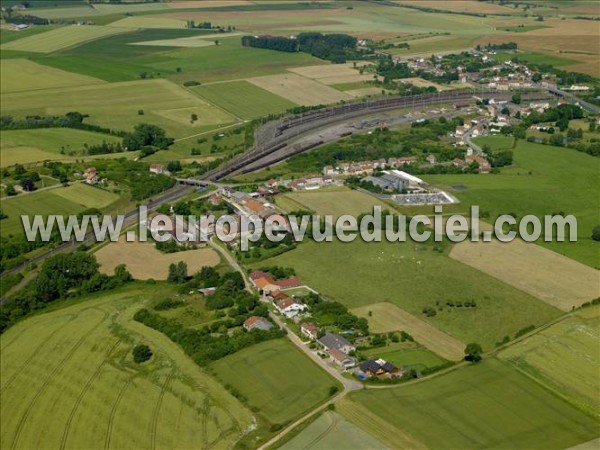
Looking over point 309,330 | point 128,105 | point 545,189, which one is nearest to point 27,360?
point 309,330

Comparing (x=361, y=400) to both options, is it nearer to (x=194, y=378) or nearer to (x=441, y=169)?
(x=194, y=378)

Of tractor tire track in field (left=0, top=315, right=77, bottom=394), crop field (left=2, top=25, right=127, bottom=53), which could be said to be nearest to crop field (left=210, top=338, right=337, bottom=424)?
tractor tire track in field (left=0, top=315, right=77, bottom=394)

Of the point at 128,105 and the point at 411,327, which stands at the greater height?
the point at 128,105

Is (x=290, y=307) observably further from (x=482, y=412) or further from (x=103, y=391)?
(x=482, y=412)

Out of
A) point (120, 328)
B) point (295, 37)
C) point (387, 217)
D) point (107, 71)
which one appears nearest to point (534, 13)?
point (295, 37)

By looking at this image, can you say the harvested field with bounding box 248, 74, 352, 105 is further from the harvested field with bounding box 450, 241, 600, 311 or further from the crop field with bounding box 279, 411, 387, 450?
the crop field with bounding box 279, 411, 387, 450

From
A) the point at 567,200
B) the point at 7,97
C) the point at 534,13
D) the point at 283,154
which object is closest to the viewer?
the point at 567,200
